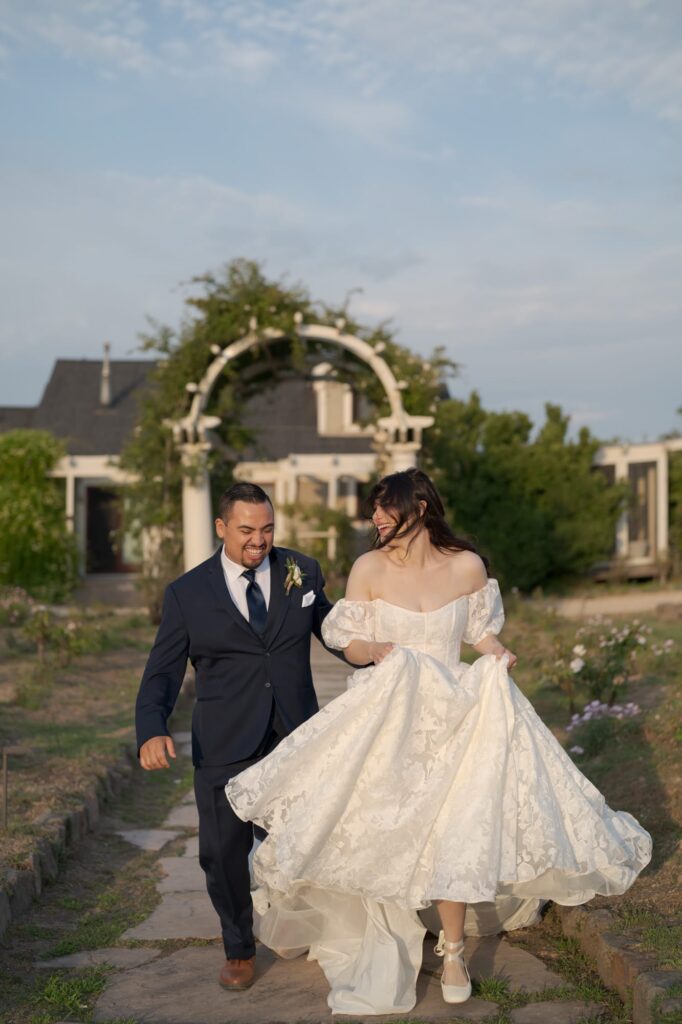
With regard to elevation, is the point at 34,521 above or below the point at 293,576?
below

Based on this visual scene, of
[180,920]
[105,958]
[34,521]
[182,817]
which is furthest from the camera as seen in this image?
[34,521]

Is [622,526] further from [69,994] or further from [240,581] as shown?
[69,994]

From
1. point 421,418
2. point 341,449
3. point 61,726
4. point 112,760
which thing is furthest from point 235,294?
point 341,449

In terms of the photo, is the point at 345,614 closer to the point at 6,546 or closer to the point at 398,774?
the point at 398,774

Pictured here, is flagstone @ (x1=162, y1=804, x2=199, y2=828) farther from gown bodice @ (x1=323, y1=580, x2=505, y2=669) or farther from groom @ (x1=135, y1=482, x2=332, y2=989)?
gown bodice @ (x1=323, y1=580, x2=505, y2=669)

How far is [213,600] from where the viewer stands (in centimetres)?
443

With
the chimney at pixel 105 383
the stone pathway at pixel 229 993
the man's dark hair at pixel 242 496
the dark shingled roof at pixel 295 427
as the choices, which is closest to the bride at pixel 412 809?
the stone pathway at pixel 229 993

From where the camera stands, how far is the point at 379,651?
4.29 meters

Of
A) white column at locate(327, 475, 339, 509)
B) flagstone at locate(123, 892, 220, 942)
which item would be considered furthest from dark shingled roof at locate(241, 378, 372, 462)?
flagstone at locate(123, 892, 220, 942)

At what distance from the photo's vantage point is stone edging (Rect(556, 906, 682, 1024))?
3.69 metres

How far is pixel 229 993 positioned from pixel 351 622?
4.54 ft

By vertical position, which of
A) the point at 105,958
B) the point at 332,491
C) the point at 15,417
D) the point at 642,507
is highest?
the point at 15,417

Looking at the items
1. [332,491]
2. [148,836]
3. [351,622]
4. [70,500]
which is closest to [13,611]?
[70,500]

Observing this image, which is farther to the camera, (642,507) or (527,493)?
(642,507)
